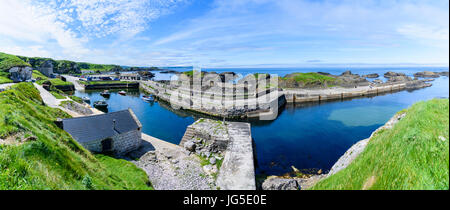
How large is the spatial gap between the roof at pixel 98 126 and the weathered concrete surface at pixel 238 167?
7996 millimetres

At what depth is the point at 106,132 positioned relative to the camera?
12828 mm

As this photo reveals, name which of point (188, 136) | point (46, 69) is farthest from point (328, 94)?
point (46, 69)

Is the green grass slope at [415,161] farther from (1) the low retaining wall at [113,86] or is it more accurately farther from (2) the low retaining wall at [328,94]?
(1) the low retaining wall at [113,86]

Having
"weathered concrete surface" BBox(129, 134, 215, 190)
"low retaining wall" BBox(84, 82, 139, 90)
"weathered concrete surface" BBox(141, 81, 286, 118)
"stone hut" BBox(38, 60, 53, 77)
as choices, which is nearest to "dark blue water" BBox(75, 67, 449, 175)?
"weathered concrete surface" BBox(141, 81, 286, 118)

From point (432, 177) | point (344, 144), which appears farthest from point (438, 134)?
point (344, 144)

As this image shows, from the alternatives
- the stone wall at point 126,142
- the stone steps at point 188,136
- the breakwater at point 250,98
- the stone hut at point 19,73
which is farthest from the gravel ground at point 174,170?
the stone hut at point 19,73

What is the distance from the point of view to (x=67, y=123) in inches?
480

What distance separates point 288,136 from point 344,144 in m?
6.04

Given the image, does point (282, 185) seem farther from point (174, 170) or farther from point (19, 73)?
point (19, 73)

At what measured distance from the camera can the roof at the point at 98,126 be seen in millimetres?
11998

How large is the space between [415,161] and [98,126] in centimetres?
1598

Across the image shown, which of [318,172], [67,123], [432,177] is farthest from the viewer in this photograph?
[318,172]

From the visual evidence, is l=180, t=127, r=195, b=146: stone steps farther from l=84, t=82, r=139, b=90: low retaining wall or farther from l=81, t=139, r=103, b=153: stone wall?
l=84, t=82, r=139, b=90: low retaining wall
